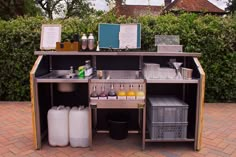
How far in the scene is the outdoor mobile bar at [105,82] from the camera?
2.81m

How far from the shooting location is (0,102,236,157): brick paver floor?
9.51 ft

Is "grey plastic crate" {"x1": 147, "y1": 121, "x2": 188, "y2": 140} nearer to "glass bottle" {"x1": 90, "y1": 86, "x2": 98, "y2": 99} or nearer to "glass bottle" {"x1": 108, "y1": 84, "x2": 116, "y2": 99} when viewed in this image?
"glass bottle" {"x1": 108, "y1": 84, "x2": 116, "y2": 99}

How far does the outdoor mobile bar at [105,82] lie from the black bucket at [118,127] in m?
0.19

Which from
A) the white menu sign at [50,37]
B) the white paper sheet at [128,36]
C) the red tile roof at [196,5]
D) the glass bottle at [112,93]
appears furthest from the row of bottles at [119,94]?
the red tile roof at [196,5]

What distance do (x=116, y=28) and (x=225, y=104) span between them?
321 cm

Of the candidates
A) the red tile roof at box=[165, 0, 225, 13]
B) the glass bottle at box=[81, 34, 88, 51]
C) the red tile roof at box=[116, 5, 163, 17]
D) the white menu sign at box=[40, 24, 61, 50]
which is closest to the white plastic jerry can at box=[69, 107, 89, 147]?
the glass bottle at box=[81, 34, 88, 51]

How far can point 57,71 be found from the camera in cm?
344

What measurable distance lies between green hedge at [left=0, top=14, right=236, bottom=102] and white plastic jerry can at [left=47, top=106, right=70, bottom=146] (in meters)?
2.15

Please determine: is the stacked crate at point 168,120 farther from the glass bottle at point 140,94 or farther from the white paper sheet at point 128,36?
the white paper sheet at point 128,36

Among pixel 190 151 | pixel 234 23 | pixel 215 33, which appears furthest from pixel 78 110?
pixel 234 23

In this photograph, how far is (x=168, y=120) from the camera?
113 inches

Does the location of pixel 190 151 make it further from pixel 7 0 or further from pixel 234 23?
Result: pixel 7 0

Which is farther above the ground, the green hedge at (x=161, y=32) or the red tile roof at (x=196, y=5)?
the red tile roof at (x=196, y=5)

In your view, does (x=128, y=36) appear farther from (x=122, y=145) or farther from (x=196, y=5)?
(x=196, y=5)
